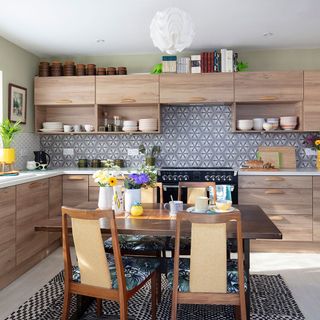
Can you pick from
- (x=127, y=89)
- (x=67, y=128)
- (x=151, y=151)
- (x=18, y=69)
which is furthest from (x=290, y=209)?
(x=18, y=69)

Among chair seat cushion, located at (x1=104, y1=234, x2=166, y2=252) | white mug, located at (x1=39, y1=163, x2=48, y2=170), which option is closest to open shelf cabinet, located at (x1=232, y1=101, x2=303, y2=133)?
chair seat cushion, located at (x1=104, y1=234, x2=166, y2=252)

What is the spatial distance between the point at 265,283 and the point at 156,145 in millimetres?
2301

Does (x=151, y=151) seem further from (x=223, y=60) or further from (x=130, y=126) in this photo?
(x=223, y=60)

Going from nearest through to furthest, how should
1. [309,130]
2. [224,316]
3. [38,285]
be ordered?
1. [224,316]
2. [38,285]
3. [309,130]

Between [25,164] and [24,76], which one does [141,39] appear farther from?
[25,164]

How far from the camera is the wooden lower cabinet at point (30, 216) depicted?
3.47 meters

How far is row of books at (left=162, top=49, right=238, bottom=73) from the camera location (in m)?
4.51

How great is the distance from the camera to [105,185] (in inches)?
107

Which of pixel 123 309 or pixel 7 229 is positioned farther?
pixel 7 229

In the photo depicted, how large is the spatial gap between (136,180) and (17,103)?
2422 mm

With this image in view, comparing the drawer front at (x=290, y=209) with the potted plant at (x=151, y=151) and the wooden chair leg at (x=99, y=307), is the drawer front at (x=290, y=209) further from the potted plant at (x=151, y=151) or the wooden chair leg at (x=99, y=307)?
the wooden chair leg at (x=99, y=307)

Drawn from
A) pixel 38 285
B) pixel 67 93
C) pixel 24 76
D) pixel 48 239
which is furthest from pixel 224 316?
pixel 24 76

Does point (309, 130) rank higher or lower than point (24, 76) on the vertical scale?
lower

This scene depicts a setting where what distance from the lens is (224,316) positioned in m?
2.68
